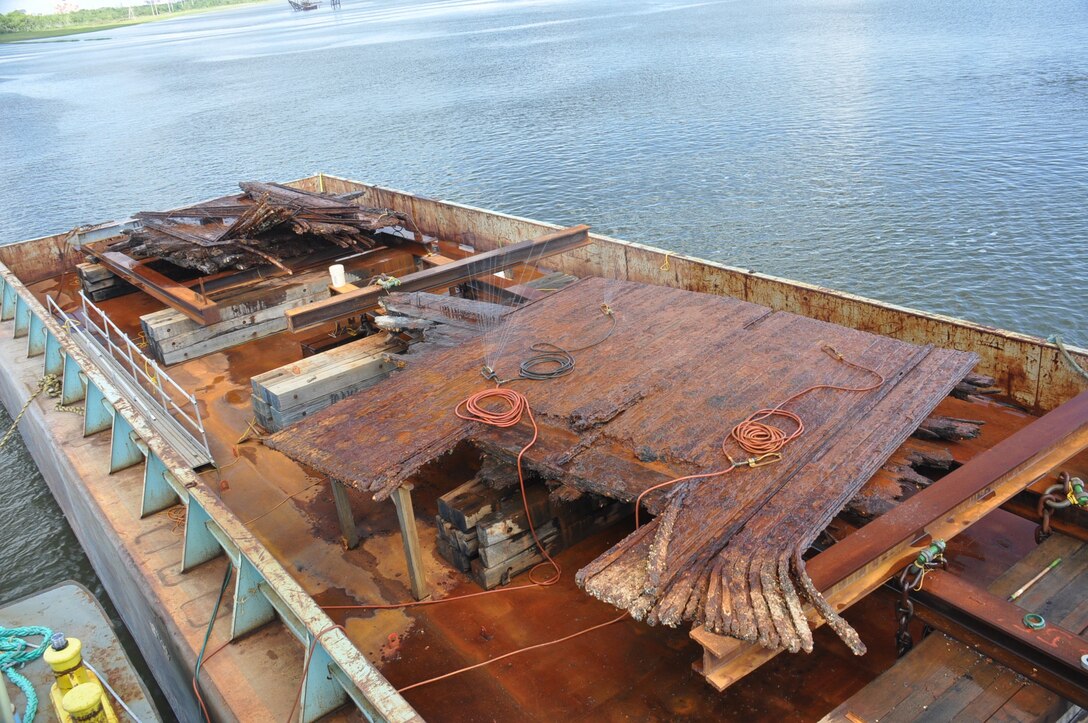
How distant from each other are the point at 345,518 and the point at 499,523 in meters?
1.78

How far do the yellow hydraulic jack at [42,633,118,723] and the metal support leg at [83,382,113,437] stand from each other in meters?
4.75

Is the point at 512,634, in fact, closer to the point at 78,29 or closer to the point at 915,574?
the point at 915,574

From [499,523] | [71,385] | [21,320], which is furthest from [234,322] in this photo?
[499,523]

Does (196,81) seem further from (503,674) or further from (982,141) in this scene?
(503,674)

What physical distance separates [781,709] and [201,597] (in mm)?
4956

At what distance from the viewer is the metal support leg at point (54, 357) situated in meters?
12.4

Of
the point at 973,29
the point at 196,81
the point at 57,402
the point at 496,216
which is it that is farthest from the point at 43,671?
the point at 196,81

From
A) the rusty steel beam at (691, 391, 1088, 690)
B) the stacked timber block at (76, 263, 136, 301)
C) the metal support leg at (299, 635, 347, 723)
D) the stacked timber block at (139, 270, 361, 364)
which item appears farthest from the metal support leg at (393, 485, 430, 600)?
the stacked timber block at (76, 263, 136, 301)

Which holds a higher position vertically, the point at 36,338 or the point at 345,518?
the point at 36,338

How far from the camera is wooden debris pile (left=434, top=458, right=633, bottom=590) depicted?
7.07 meters

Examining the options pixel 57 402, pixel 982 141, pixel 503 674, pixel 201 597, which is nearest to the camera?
pixel 503 674

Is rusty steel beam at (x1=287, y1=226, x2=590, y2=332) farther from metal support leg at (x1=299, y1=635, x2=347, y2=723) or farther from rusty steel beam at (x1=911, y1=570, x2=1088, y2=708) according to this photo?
rusty steel beam at (x1=911, y1=570, x2=1088, y2=708)

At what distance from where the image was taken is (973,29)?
50062mm

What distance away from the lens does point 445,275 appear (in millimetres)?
11875
